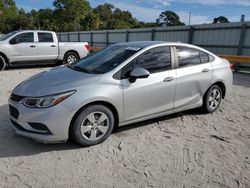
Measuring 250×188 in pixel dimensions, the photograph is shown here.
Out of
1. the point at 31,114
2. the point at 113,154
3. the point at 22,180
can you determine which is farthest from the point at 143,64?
the point at 22,180

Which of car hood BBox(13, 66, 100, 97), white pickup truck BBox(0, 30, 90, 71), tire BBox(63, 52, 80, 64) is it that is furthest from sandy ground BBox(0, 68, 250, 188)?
tire BBox(63, 52, 80, 64)

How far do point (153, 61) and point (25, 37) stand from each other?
8020 mm

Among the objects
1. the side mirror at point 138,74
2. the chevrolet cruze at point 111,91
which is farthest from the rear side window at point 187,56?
the side mirror at point 138,74

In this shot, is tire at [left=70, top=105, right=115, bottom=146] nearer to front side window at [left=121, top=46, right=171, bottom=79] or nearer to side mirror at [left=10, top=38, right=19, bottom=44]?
front side window at [left=121, top=46, right=171, bottom=79]

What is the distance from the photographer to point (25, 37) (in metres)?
10.9

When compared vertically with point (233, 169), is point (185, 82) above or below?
above

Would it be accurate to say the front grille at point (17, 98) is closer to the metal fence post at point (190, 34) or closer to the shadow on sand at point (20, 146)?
the shadow on sand at point (20, 146)

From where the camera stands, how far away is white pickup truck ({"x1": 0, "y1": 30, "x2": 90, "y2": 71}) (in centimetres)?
1055

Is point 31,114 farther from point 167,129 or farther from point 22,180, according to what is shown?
point 167,129

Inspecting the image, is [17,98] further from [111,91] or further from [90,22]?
[90,22]

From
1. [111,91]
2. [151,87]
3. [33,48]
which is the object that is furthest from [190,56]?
[33,48]

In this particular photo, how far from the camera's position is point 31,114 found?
11.9ft

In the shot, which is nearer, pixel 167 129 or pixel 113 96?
pixel 113 96

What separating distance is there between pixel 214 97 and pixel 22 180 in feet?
13.2
